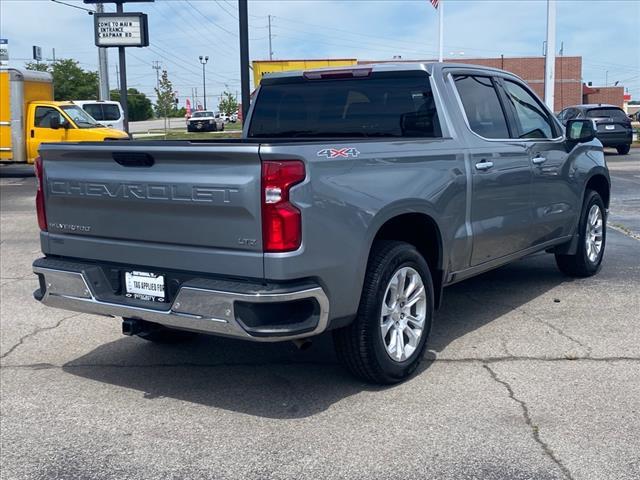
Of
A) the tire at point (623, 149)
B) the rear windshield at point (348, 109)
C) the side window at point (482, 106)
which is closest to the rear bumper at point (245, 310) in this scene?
the rear windshield at point (348, 109)

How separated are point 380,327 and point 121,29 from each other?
85.0 ft

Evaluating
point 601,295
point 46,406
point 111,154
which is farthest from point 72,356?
point 601,295

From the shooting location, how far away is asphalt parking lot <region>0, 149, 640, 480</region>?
3980 millimetres

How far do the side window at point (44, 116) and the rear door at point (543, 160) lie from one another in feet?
58.5

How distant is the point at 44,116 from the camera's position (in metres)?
22.3

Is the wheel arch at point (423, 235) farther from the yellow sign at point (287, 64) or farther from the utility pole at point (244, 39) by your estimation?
the yellow sign at point (287, 64)

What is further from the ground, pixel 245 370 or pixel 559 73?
pixel 559 73

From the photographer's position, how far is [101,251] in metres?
4.86

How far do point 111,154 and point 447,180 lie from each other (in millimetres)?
2198

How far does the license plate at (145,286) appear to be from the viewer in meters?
4.57

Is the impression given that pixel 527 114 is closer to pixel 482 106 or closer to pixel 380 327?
pixel 482 106

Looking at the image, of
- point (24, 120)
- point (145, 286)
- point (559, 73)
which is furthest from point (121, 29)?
point (559, 73)

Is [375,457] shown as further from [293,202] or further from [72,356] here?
[72,356]

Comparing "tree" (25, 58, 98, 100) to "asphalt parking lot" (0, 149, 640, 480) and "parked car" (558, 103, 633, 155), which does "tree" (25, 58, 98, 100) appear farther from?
"asphalt parking lot" (0, 149, 640, 480)
